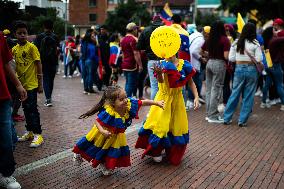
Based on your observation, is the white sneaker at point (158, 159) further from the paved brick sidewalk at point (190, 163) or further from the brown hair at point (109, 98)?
the brown hair at point (109, 98)

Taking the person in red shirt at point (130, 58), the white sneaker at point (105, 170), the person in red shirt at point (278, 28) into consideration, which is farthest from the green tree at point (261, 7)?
the white sneaker at point (105, 170)

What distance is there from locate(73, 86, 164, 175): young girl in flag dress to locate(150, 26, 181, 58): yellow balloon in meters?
0.74

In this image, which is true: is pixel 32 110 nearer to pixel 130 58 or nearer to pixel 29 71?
pixel 29 71

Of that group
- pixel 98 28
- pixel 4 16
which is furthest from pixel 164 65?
pixel 98 28

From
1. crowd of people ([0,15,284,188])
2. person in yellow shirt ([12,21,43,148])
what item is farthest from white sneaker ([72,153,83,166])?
person in yellow shirt ([12,21,43,148])

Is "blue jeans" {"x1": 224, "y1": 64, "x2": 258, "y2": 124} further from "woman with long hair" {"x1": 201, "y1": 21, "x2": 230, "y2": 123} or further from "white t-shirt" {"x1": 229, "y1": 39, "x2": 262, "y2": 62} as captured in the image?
"woman with long hair" {"x1": 201, "y1": 21, "x2": 230, "y2": 123}

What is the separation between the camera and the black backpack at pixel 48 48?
870 centimetres

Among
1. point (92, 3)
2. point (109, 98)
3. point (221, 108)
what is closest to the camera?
point (109, 98)

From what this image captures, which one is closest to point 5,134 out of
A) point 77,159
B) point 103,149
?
point 77,159

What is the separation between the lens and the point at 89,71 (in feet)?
38.8

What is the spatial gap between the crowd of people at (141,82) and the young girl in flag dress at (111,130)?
0.04ft

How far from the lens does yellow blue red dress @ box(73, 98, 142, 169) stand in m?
4.66

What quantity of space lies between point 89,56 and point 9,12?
4.53m

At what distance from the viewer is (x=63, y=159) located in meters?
5.42
